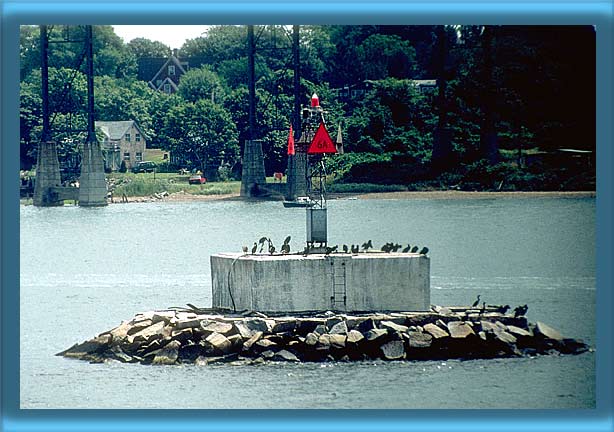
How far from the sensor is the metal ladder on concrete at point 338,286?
1888 centimetres

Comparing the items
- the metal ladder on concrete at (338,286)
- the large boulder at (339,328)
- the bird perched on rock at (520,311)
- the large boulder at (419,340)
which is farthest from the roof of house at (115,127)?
the bird perched on rock at (520,311)

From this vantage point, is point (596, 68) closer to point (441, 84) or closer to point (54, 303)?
point (441, 84)

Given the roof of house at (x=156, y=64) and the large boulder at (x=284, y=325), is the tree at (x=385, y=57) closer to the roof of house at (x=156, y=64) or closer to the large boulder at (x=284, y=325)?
the roof of house at (x=156, y=64)

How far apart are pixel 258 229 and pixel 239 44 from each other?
2.52 meters

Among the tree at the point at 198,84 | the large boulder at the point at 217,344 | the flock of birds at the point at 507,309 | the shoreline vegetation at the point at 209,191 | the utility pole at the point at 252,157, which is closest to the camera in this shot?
the large boulder at the point at 217,344

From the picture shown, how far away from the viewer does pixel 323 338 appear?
62.3ft

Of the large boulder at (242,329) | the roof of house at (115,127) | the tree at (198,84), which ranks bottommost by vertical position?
the large boulder at (242,329)

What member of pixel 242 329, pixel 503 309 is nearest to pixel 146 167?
pixel 242 329

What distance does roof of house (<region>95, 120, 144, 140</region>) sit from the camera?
21956 millimetres

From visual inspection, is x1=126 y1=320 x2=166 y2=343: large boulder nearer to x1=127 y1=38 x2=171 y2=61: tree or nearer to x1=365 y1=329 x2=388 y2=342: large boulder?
x1=365 y1=329 x2=388 y2=342: large boulder

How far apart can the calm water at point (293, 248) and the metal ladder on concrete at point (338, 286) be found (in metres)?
0.68

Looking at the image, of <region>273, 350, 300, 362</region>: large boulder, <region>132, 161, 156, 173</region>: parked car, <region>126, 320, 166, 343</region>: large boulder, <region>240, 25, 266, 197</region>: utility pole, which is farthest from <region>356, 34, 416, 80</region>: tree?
<region>126, 320, 166, 343</region>: large boulder

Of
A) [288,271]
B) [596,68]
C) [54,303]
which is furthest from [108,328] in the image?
[596,68]

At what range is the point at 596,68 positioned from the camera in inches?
646
